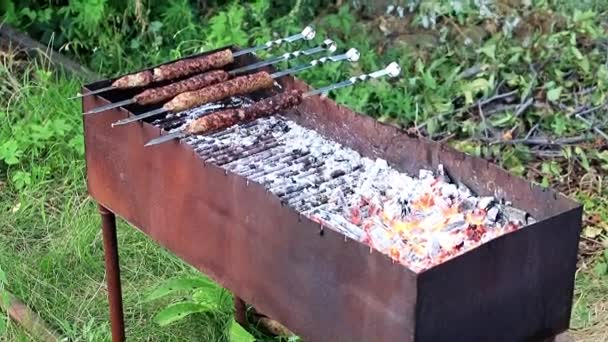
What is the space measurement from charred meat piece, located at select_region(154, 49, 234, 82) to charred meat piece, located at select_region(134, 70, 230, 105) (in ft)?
0.11

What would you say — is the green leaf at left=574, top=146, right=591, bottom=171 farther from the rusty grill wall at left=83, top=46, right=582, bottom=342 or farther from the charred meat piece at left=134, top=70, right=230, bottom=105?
the charred meat piece at left=134, top=70, right=230, bottom=105

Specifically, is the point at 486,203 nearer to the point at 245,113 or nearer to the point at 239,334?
the point at 245,113

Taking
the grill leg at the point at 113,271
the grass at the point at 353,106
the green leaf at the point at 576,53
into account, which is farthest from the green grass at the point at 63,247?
the green leaf at the point at 576,53

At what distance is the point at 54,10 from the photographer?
5598 millimetres

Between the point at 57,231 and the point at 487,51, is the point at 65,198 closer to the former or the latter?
the point at 57,231

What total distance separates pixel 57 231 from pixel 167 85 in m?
1.55

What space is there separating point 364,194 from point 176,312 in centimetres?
115

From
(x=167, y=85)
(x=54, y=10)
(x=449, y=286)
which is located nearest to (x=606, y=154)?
(x=167, y=85)

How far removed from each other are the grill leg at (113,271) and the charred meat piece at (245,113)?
0.48 m

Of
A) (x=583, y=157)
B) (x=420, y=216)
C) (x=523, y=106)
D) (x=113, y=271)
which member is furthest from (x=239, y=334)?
(x=523, y=106)

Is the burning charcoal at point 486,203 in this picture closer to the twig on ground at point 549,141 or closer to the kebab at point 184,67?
the kebab at point 184,67

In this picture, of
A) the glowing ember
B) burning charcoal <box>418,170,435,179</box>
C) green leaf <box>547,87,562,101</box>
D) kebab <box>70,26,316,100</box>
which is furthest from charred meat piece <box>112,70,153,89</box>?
green leaf <box>547,87,562,101</box>

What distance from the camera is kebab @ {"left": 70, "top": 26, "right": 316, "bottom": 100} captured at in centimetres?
280

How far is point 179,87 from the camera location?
2793 millimetres
